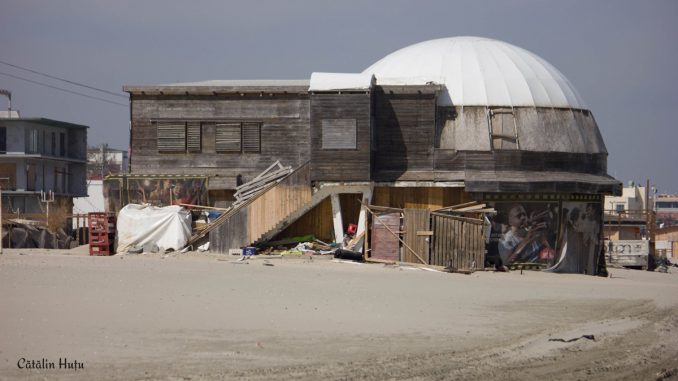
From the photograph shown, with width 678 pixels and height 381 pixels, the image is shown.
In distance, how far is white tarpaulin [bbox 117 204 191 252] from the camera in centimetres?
3572

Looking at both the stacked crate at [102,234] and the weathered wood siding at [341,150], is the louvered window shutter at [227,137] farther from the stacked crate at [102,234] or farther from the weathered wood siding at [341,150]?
the stacked crate at [102,234]

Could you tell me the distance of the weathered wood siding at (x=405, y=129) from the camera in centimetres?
3809

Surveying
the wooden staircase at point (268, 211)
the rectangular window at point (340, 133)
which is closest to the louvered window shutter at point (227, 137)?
the wooden staircase at point (268, 211)

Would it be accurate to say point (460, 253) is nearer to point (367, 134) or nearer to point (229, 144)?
point (367, 134)

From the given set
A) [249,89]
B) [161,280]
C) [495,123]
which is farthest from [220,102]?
[161,280]

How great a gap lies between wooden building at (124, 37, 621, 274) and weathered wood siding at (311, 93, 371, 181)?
0.04 meters

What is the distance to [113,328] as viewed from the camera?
16.8 m

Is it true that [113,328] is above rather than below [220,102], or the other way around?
below

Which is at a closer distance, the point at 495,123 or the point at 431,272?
the point at 431,272

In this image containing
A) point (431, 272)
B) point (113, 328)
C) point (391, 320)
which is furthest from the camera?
point (431, 272)

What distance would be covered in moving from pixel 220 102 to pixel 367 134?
21.5 ft

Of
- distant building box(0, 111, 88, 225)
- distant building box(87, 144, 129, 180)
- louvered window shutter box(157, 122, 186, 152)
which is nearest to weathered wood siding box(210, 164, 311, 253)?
louvered window shutter box(157, 122, 186, 152)

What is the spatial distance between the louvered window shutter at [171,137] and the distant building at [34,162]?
21.2 meters

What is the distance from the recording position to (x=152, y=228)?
35.7m
